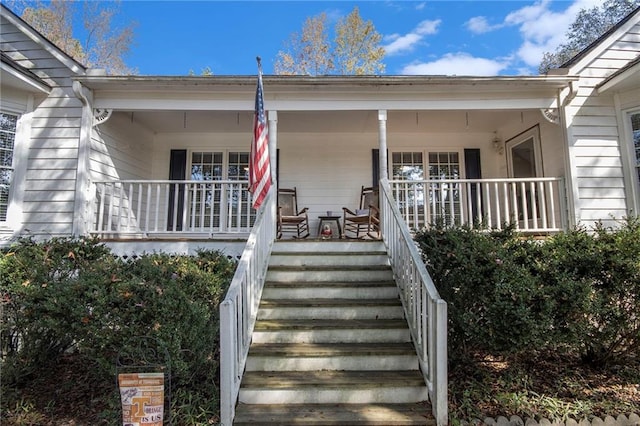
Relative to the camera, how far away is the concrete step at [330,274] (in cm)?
431

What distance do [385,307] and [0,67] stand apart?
5.61 meters

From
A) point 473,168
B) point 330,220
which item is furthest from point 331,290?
point 473,168

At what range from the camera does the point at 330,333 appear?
3.51 m

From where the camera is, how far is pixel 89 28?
52.6 feet

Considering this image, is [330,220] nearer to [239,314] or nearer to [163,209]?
[163,209]

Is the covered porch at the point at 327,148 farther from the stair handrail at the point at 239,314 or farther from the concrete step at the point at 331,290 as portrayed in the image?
the stair handrail at the point at 239,314

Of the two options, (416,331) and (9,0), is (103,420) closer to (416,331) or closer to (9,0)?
(416,331)

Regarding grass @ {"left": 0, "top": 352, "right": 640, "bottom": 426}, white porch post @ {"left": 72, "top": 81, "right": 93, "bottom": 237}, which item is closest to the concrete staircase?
grass @ {"left": 0, "top": 352, "right": 640, "bottom": 426}

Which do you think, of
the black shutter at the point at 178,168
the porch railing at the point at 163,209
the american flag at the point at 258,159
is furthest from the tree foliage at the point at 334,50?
the american flag at the point at 258,159

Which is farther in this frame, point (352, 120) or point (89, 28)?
point (89, 28)

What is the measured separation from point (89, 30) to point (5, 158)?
45.1 feet

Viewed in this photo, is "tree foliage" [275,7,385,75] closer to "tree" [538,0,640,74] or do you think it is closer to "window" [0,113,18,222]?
"tree" [538,0,640,74]

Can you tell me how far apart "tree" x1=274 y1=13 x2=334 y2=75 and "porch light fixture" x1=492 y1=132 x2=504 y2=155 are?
415 inches

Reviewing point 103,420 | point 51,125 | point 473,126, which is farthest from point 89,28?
point 103,420
